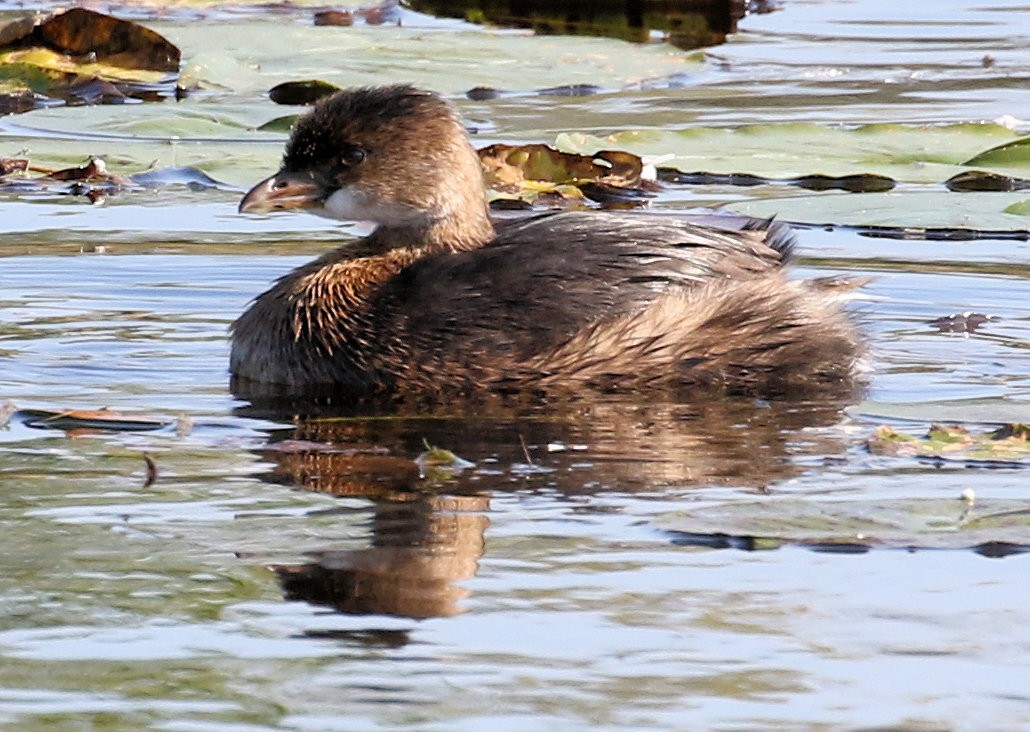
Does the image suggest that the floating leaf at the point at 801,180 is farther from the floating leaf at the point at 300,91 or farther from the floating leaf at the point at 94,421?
the floating leaf at the point at 94,421

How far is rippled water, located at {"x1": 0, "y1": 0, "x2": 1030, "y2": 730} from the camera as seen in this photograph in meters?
4.13

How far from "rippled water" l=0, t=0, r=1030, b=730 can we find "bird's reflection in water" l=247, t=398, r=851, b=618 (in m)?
0.01

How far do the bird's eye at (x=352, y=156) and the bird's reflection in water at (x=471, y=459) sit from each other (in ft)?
3.49

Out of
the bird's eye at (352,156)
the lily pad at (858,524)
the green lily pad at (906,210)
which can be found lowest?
the lily pad at (858,524)

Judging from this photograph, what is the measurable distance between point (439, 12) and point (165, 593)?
12589mm

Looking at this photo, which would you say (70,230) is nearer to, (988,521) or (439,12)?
(988,521)

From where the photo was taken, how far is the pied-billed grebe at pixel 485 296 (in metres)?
7.11

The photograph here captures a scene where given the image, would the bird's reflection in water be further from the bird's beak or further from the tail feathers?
the bird's beak

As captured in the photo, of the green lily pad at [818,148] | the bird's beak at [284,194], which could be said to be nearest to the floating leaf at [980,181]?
the green lily pad at [818,148]

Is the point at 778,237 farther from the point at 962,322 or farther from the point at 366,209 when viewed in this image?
the point at 366,209

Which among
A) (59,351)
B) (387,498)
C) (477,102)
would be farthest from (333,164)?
(477,102)

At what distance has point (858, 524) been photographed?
5.19 m

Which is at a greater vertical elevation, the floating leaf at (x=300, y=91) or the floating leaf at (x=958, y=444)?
the floating leaf at (x=300, y=91)

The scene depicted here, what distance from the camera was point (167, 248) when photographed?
9383 millimetres
